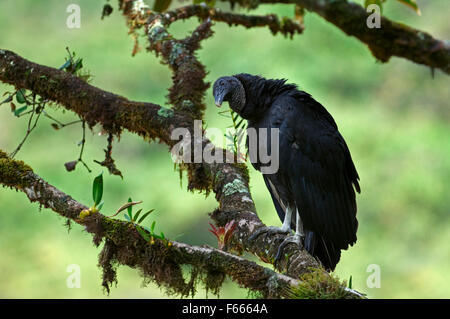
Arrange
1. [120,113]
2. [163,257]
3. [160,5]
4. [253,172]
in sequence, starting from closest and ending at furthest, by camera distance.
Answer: [163,257] < [160,5] < [120,113] < [253,172]

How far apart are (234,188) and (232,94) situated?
1.70 ft

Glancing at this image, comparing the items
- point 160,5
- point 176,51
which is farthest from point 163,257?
point 176,51

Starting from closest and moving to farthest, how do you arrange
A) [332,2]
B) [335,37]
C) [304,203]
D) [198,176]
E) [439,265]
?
1. [332,2]
2. [304,203]
3. [198,176]
4. [439,265]
5. [335,37]

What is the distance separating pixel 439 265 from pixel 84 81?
5.57m

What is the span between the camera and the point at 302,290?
1.90 meters

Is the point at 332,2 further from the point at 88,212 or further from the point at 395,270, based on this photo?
the point at 395,270

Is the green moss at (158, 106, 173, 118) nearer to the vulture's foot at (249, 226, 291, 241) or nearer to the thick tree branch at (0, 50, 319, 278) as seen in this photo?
the thick tree branch at (0, 50, 319, 278)

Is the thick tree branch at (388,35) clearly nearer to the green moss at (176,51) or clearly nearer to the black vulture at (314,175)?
the black vulture at (314,175)

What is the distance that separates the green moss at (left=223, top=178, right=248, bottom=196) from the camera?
2.88m

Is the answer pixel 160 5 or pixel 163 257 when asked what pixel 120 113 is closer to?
pixel 160 5

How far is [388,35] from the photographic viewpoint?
2.69m

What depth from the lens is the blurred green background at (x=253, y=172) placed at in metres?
7.15

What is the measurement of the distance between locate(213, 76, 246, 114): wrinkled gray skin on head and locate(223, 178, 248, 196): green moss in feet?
1.35
